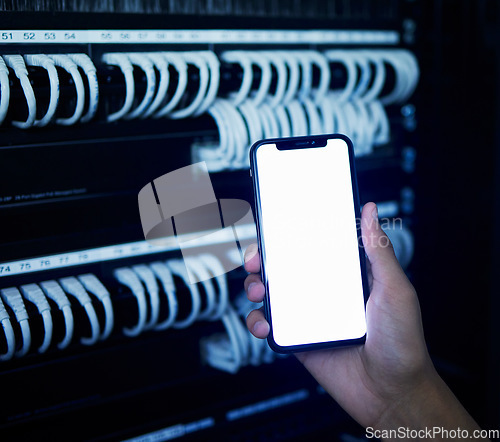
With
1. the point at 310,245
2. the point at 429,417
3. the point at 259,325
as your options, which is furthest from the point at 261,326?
the point at 429,417

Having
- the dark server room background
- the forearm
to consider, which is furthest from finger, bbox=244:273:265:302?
the forearm

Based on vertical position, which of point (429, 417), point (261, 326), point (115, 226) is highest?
point (115, 226)

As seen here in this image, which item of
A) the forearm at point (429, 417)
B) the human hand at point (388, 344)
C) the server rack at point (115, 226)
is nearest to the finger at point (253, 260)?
the human hand at point (388, 344)

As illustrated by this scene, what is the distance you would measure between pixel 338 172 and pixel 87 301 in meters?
0.35

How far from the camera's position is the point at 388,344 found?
28.4 inches

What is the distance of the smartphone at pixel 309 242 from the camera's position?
0.73m

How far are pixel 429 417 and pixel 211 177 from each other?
0.42m

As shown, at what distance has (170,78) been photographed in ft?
2.50

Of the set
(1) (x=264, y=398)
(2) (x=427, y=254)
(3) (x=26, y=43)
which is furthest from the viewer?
(2) (x=427, y=254)

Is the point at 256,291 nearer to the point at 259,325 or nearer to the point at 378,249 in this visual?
the point at 259,325

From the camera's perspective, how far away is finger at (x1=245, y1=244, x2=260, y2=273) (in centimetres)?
75

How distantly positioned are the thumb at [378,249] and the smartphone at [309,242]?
0.02 metres

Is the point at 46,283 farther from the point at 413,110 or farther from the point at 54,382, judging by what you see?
the point at 413,110

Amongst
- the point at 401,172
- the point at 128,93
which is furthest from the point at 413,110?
the point at 128,93
